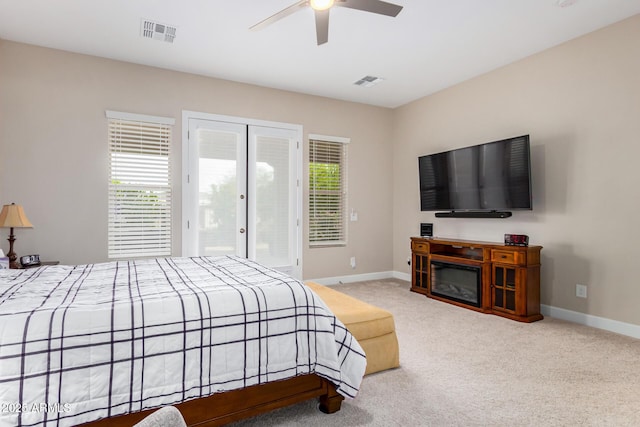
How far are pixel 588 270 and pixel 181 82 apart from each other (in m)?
5.03

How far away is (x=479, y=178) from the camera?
4.31 metres

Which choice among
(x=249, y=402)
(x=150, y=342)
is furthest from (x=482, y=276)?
(x=150, y=342)

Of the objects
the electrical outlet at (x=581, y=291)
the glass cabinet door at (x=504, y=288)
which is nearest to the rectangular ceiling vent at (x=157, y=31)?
the glass cabinet door at (x=504, y=288)

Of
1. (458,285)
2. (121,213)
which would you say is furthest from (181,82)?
(458,285)

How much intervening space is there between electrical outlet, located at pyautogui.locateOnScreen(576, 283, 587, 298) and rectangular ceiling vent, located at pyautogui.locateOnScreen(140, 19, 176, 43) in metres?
4.78

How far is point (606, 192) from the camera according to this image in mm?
3434

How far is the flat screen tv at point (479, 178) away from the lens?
3852mm

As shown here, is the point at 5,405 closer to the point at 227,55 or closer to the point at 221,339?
the point at 221,339

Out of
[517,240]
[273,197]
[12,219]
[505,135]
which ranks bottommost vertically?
[517,240]

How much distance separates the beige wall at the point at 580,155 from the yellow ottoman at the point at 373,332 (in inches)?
93.8

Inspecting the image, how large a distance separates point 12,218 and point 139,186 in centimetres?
122

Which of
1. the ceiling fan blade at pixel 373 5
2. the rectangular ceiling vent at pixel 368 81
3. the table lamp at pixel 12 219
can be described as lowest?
the table lamp at pixel 12 219

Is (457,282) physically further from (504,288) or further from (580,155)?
(580,155)

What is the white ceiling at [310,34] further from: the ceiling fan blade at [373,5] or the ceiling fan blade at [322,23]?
the ceiling fan blade at [373,5]
